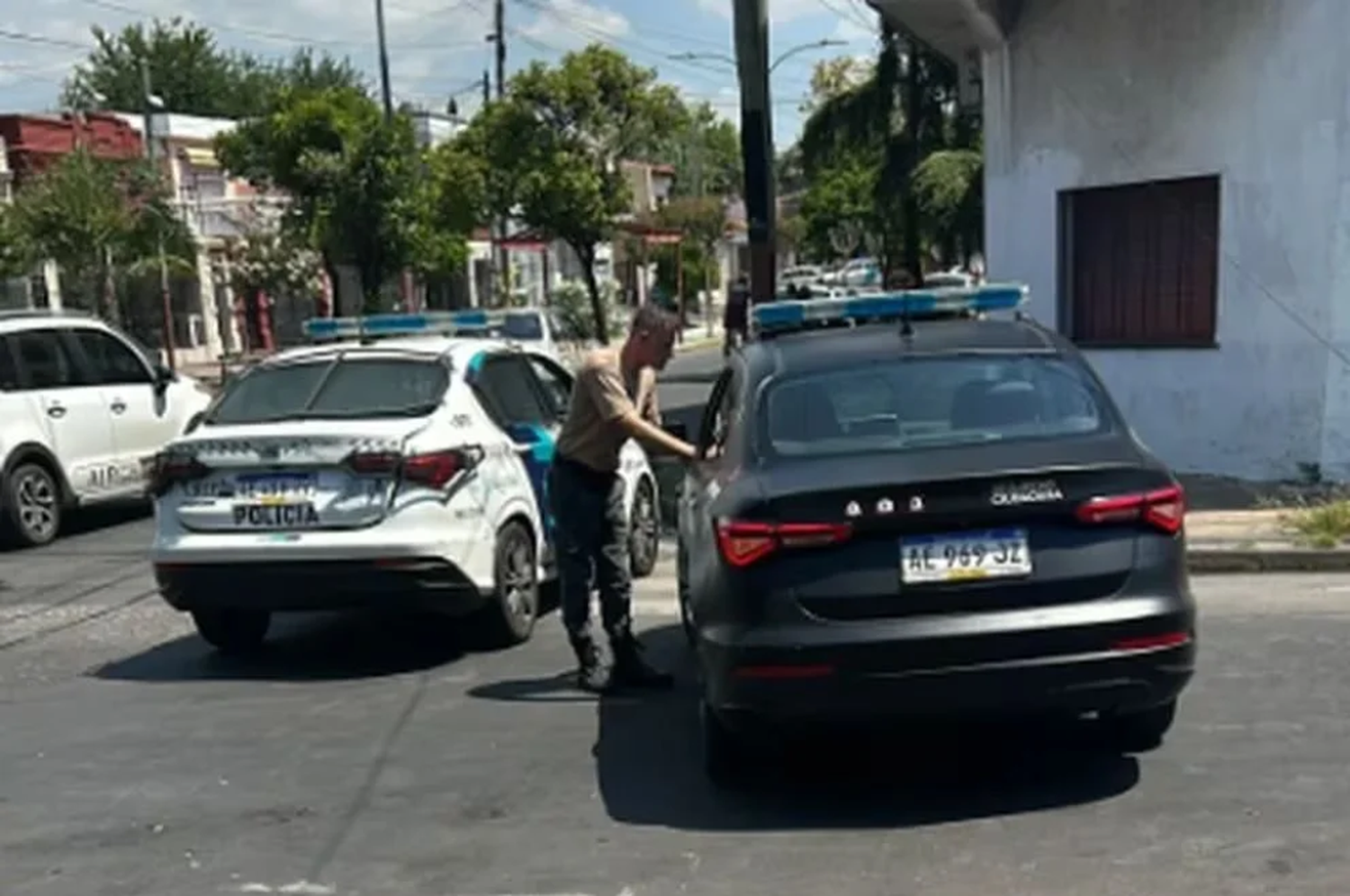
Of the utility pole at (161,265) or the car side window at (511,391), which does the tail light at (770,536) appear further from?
the utility pole at (161,265)

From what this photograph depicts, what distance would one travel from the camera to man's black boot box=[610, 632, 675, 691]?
6.57 metres

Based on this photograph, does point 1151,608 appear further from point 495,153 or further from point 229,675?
point 495,153

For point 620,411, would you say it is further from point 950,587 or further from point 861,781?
point 950,587

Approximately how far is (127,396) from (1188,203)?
8.73 metres

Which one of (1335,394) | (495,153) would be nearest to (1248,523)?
(1335,394)

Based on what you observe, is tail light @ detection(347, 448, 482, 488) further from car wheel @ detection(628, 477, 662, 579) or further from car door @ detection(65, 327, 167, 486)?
car door @ detection(65, 327, 167, 486)

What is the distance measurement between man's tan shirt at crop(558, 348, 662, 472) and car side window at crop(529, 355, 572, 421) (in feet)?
5.97

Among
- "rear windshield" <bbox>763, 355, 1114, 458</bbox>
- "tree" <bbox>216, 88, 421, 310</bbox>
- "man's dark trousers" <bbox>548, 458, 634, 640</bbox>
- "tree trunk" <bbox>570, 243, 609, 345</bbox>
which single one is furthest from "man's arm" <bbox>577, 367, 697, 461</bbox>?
"tree trunk" <bbox>570, 243, 609, 345</bbox>

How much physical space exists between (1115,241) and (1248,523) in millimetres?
3293

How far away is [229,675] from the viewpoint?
A: 24.0 ft

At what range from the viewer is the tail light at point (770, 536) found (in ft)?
15.2

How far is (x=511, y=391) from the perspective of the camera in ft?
26.4

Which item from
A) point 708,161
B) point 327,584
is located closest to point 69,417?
point 327,584

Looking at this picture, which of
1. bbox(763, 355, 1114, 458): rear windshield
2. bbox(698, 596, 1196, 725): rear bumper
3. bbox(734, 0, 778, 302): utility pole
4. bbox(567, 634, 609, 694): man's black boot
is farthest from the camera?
bbox(734, 0, 778, 302): utility pole
